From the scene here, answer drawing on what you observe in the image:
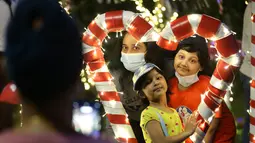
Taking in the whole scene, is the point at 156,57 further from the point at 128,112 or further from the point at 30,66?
the point at 30,66

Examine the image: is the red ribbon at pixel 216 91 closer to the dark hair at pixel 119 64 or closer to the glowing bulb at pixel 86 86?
the dark hair at pixel 119 64

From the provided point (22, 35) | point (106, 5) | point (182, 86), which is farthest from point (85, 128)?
point (22, 35)

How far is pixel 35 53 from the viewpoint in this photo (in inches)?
60.8

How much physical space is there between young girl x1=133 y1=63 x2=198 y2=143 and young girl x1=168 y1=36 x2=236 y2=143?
0.12 meters

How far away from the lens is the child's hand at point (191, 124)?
16.1ft

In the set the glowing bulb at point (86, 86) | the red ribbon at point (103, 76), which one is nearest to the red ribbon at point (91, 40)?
the red ribbon at point (103, 76)

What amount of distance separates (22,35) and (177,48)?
369cm

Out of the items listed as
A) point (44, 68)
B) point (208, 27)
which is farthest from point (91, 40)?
point (44, 68)

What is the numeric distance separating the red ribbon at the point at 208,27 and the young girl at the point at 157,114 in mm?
510

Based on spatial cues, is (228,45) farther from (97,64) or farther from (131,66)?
(97,64)

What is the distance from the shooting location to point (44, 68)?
1.55 m

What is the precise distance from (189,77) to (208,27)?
0.49m

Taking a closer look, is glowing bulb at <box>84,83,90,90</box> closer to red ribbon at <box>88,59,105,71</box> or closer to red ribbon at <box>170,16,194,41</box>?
red ribbon at <box>88,59,105,71</box>

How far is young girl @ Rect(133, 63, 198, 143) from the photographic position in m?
4.93
